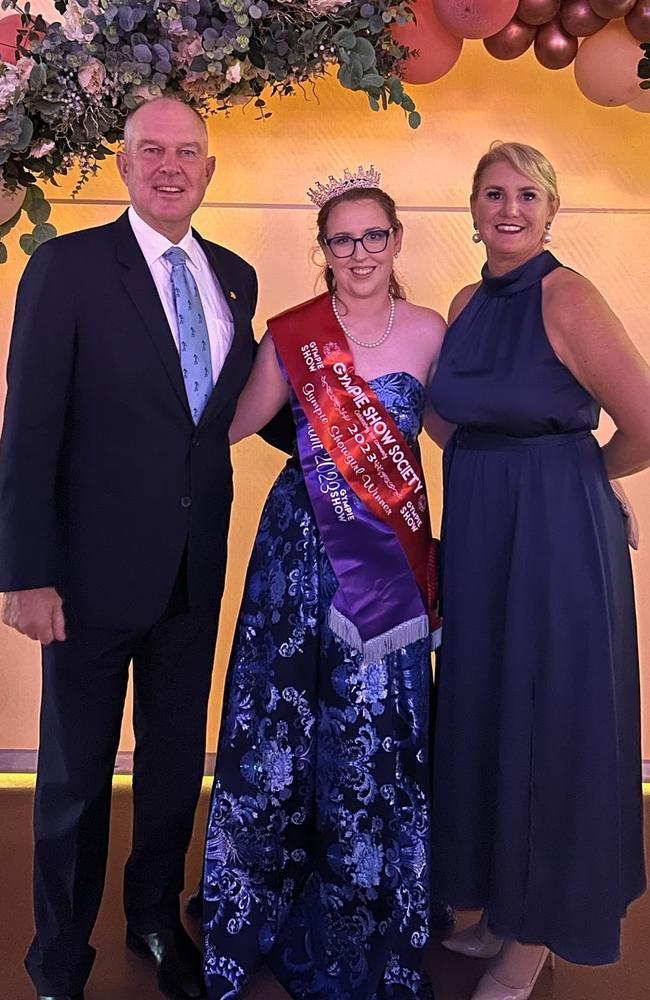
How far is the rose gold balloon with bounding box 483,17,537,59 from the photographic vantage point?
2.19 metres

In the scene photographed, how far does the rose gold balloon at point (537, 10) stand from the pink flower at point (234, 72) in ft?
2.17

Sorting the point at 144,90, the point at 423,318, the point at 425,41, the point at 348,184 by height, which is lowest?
the point at 423,318

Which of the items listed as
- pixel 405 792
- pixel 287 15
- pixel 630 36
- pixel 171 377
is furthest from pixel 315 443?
pixel 630 36

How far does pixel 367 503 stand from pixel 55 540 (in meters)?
0.56

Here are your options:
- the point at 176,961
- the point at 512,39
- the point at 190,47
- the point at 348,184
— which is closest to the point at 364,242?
the point at 348,184

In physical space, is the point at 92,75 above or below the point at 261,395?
above

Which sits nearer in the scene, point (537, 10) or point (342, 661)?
point (342, 661)

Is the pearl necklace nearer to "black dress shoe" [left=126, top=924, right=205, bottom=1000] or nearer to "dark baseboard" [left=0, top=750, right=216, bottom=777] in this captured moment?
"black dress shoe" [left=126, top=924, right=205, bottom=1000]

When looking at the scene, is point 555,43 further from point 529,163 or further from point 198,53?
point 198,53

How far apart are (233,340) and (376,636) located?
1.95ft

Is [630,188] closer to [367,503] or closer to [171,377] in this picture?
[367,503]

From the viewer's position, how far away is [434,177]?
280cm

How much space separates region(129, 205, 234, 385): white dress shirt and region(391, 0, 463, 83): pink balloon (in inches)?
27.8

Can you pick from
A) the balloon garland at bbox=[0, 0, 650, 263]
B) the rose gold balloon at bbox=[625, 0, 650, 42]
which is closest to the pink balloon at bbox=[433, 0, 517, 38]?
the balloon garland at bbox=[0, 0, 650, 263]
